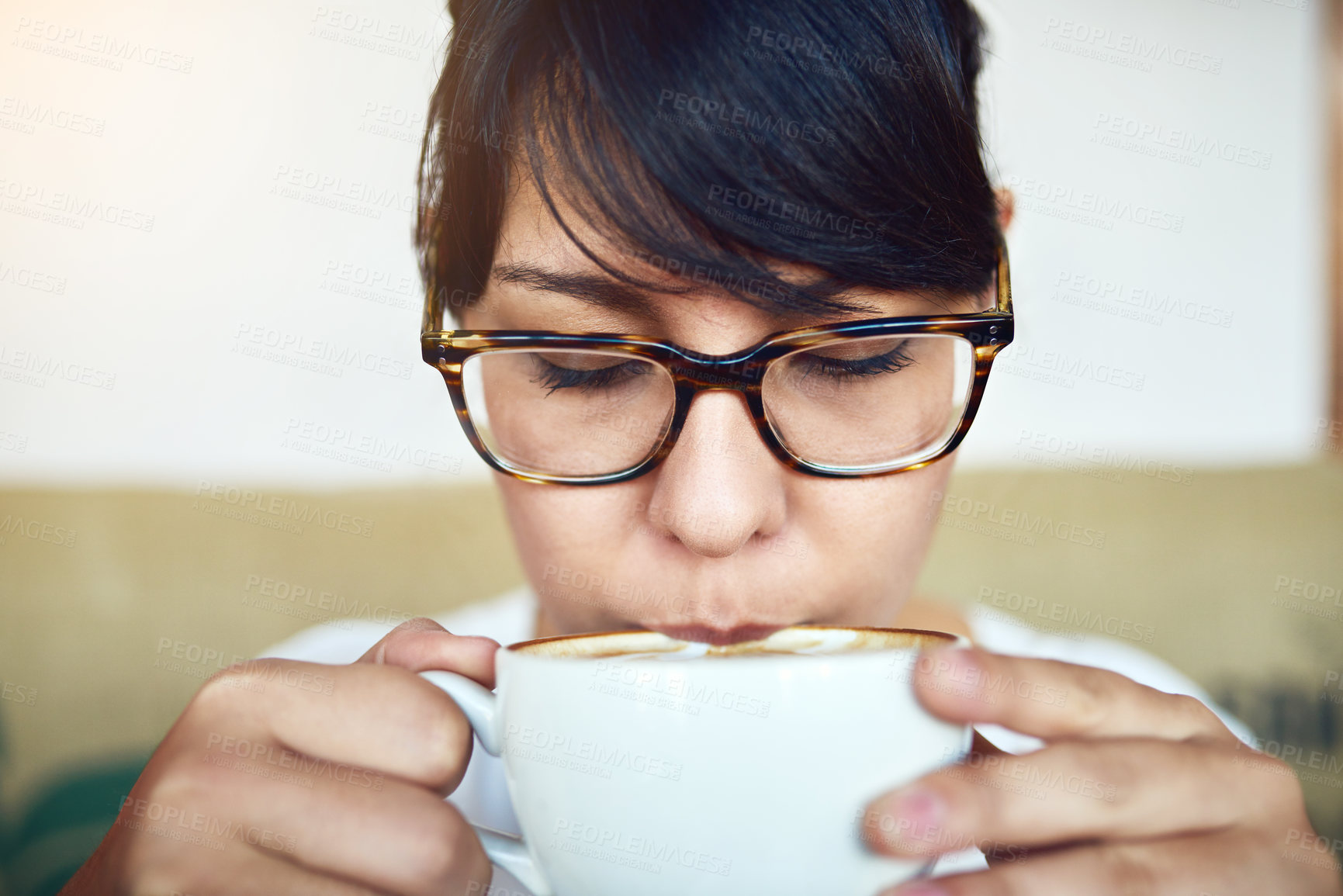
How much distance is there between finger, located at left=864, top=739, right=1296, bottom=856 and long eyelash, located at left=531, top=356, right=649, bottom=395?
0.36 meters

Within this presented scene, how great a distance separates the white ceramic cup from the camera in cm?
28

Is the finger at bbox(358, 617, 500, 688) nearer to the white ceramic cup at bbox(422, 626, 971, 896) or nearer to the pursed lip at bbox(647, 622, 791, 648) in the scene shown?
the white ceramic cup at bbox(422, 626, 971, 896)

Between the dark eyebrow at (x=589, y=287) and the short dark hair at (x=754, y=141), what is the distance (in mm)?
11

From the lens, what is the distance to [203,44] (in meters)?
0.73

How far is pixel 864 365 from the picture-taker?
0.61 meters

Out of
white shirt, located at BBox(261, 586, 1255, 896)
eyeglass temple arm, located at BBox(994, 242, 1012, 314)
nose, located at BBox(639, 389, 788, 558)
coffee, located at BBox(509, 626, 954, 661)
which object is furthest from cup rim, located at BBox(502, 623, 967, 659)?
white shirt, located at BBox(261, 586, 1255, 896)

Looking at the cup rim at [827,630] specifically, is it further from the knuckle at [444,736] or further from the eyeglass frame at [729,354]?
the eyeglass frame at [729,354]

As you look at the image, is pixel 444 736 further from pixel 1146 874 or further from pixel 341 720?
pixel 1146 874

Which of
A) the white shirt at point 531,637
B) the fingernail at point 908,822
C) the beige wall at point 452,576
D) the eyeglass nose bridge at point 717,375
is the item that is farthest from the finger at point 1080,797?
the beige wall at point 452,576

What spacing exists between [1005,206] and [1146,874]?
59 cm

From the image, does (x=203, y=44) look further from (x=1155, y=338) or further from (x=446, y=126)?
A: (x=1155, y=338)

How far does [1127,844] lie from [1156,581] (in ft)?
2.80

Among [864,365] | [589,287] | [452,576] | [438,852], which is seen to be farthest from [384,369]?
[438,852]

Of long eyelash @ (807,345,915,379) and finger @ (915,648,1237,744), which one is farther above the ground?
long eyelash @ (807,345,915,379)
